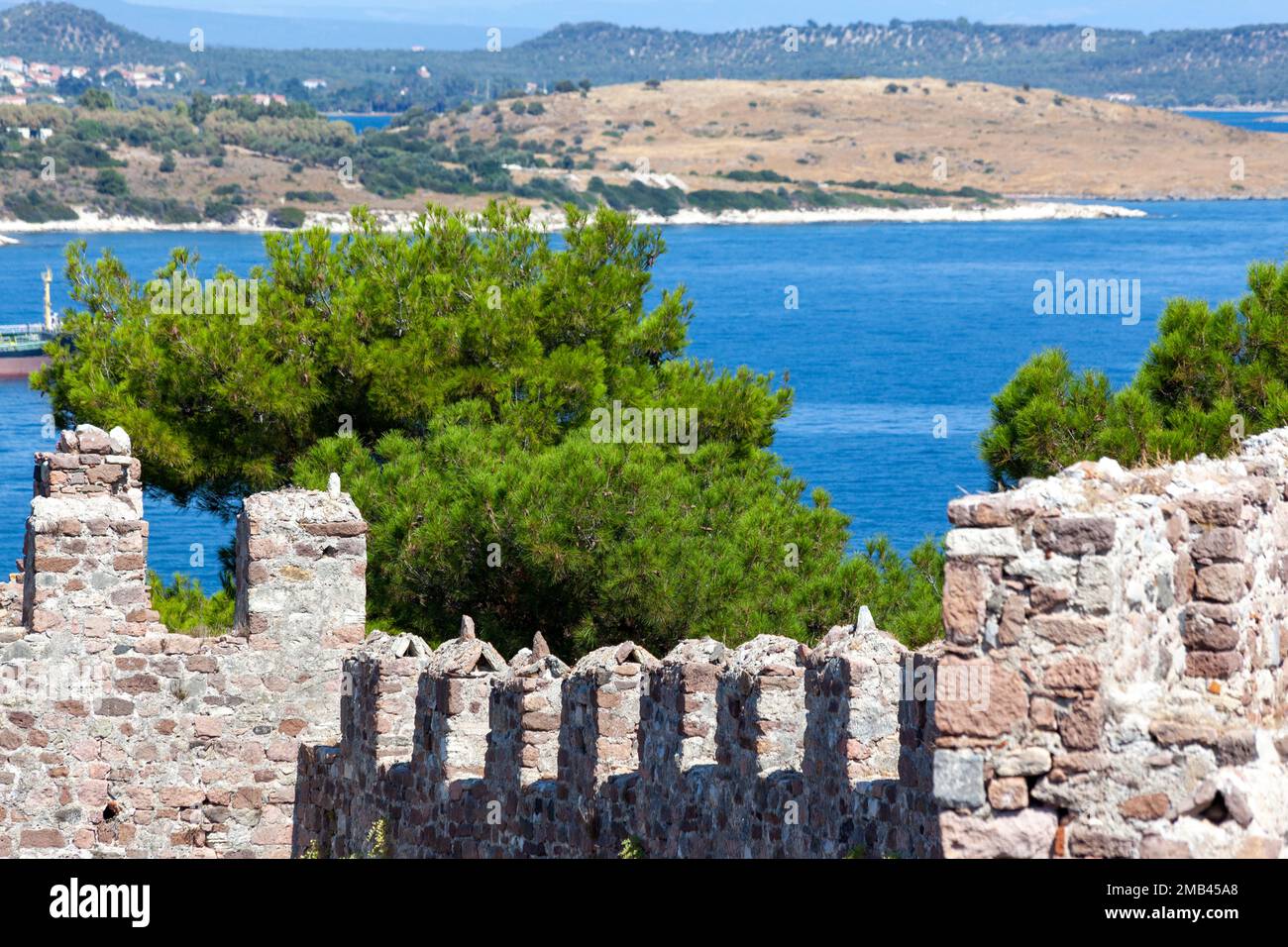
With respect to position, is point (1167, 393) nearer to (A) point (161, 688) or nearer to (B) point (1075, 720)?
(A) point (161, 688)

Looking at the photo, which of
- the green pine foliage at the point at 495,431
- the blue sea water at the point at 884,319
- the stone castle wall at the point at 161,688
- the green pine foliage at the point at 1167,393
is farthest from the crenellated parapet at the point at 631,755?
the blue sea water at the point at 884,319

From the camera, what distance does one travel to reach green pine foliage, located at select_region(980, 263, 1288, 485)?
20.0m

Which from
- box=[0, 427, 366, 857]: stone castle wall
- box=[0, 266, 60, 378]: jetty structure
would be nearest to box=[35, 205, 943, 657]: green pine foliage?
box=[0, 427, 366, 857]: stone castle wall

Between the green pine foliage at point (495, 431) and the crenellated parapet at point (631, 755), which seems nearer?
the crenellated parapet at point (631, 755)

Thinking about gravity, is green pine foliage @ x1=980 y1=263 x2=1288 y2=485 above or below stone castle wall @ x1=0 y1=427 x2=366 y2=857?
above

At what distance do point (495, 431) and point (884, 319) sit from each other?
79.4 meters

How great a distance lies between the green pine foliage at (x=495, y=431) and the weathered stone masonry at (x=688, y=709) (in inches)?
206

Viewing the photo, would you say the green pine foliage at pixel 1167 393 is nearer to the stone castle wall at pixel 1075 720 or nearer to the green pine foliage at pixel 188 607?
the green pine foliage at pixel 188 607

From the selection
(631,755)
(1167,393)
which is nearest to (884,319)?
(1167,393)

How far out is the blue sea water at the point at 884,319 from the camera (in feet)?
185

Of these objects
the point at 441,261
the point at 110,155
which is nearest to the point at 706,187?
the point at 110,155

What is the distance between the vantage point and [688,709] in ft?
37.2

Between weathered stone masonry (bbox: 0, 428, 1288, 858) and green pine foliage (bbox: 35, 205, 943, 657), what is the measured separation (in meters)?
5.23

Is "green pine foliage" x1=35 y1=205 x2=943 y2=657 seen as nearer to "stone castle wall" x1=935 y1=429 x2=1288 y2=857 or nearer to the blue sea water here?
the blue sea water
